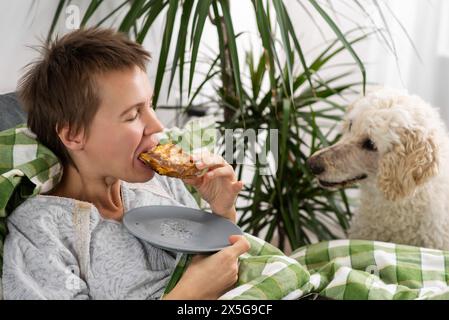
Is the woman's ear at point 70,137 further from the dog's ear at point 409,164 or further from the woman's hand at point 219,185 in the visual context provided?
the dog's ear at point 409,164

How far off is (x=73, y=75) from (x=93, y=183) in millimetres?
251

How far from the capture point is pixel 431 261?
4.82 ft

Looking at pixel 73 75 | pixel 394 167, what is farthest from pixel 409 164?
pixel 73 75

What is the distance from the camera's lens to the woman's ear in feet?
3.93

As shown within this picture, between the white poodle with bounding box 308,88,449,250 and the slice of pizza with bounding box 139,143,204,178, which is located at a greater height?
the slice of pizza with bounding box 139,143,204,178

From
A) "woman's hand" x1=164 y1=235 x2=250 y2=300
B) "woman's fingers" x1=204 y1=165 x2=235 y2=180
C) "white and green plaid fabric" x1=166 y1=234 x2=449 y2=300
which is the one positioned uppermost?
"woman's fingers" x1=204 y1=165 x2=235 y2=180

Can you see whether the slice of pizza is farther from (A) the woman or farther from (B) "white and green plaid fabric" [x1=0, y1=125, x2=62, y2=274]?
(B) "white and green plaid fabric" [x1=0, y1=125, x2=62, y2=274]

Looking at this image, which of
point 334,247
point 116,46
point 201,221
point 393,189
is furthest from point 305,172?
point 116,46

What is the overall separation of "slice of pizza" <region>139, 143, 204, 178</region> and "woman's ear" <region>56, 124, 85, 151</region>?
0.13 meters

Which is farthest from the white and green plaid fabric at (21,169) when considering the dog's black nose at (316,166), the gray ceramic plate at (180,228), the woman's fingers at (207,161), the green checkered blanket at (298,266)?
the dog's black nose at (316,166)

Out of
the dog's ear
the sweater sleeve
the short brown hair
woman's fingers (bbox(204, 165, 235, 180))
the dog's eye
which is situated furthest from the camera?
the dog's eye

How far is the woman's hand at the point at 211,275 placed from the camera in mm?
1126

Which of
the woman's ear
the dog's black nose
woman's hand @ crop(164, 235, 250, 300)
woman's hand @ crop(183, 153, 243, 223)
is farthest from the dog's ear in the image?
the woman's ear

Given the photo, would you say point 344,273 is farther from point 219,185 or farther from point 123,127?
point 123,127
